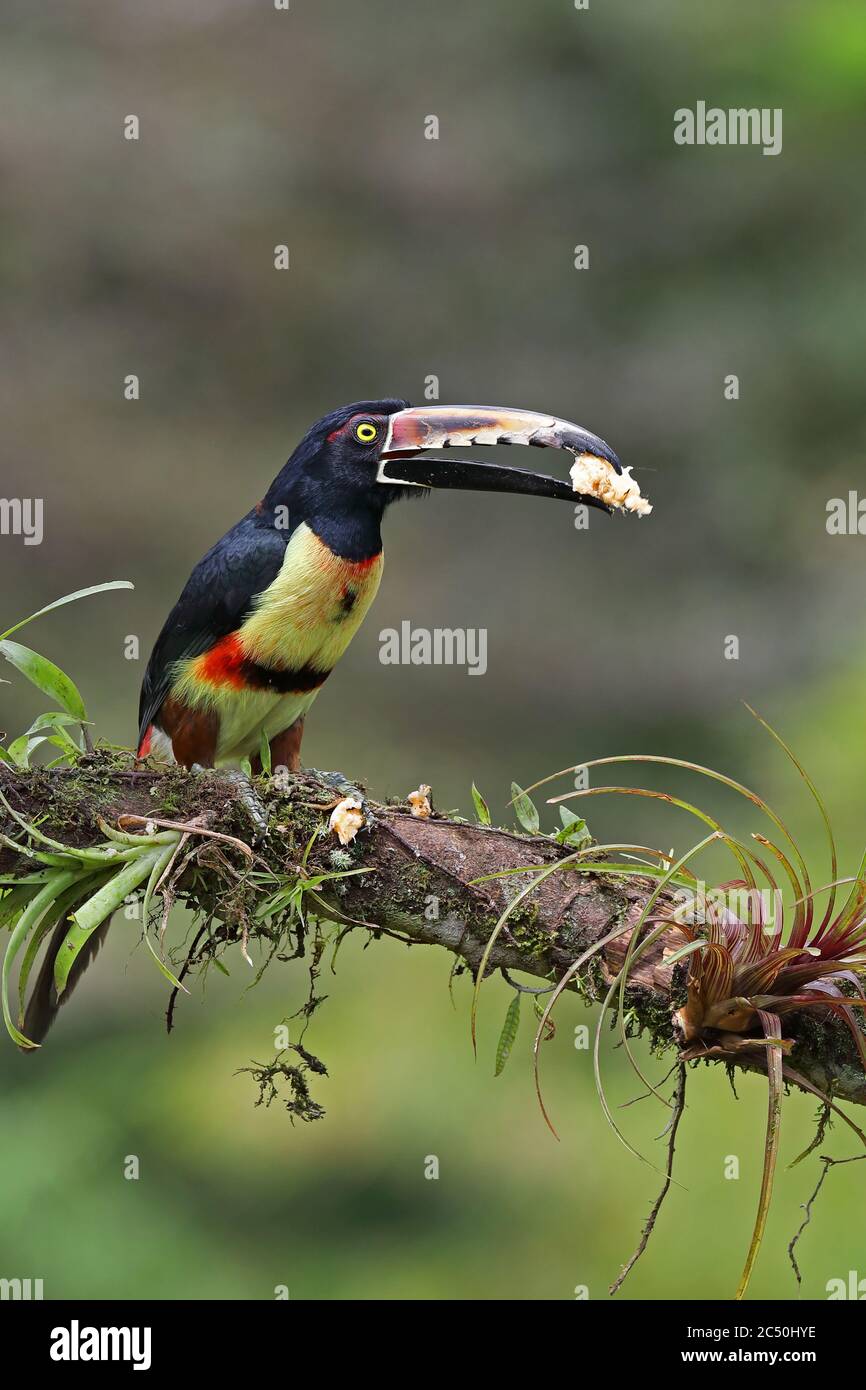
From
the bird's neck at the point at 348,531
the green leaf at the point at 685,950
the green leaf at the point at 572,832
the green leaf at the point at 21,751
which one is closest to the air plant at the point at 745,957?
the green leaf at the point at 685,950

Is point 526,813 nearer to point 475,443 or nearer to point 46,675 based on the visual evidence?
point 46,675

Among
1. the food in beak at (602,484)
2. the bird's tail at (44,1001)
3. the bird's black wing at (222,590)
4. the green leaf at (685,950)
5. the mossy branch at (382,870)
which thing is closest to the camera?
the green leaf at (685,950)

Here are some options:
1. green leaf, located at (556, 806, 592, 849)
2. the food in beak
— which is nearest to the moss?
green leaf, located at (556, 806, 592, 849)

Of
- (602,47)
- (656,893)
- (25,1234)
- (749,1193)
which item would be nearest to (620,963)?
(656,893)

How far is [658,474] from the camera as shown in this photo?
8.51 meters

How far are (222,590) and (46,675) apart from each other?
84cm

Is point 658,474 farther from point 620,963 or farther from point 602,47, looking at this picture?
point 620,963

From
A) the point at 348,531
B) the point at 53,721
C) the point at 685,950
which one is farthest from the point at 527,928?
the point at 348,531

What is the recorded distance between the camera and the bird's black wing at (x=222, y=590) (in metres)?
3.20

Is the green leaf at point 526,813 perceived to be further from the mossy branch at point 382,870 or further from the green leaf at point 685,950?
the green leaf at point 685,950

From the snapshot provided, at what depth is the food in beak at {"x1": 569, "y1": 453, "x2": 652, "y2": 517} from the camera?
2816 mm

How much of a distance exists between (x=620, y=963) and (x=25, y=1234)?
14.2ft

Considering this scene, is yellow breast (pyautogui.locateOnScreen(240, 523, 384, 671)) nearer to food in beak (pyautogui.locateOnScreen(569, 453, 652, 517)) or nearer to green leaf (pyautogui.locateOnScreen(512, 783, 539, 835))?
food in beak (pyautogui.locateOnScreen(569, 453, 652, 517))

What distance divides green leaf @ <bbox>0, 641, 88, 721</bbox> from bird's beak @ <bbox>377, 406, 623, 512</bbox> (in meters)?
1.01
